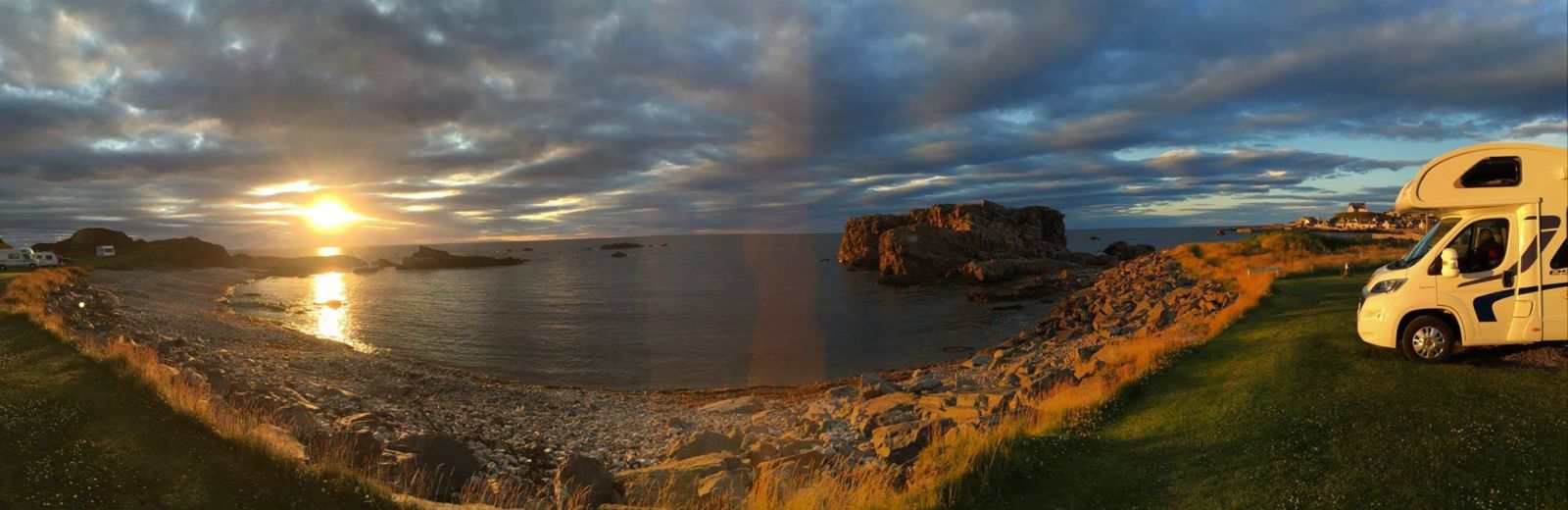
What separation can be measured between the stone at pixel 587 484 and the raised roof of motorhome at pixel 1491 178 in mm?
15381

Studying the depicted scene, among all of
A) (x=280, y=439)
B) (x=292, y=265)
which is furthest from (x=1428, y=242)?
(x=292, y=265)

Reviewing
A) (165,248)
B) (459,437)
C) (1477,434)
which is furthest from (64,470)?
(165,248)

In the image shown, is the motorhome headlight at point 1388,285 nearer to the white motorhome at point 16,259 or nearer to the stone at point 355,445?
the stone at point 355,445

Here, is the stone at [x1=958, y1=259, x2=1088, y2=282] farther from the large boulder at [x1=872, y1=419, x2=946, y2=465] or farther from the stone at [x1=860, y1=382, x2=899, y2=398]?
the large boulder at [x1=872, y1=419, x2=946, y2=465]

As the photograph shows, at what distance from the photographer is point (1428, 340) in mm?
11070

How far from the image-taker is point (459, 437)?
56.1 feet

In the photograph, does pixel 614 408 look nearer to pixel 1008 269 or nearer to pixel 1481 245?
pixel 1481 245

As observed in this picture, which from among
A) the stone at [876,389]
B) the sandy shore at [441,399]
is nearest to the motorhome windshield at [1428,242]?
the stone at [876,389]

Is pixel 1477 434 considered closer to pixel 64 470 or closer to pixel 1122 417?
pixel 1122 417

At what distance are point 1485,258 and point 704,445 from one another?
15.4 m

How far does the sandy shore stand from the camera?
17.2 meters

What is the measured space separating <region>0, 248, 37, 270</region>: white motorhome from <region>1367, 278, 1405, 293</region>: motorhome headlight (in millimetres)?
103616

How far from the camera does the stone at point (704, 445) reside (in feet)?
47.1

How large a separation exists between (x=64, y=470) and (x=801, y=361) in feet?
85.8
